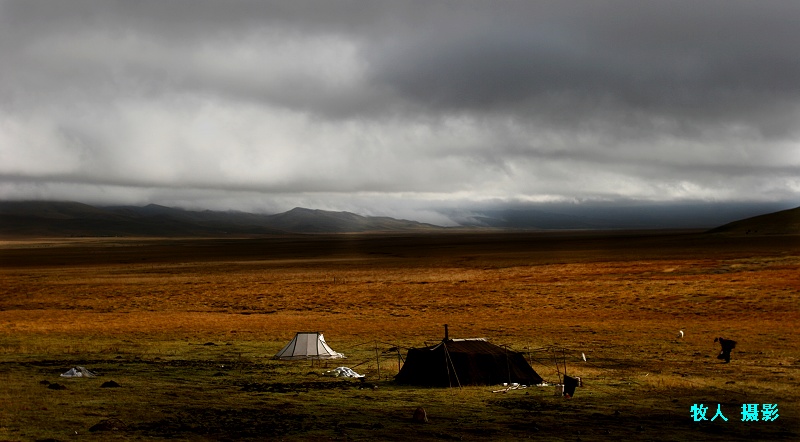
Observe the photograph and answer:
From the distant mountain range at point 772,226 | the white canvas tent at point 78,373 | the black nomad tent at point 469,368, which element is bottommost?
the white canvas tent at point 78,373

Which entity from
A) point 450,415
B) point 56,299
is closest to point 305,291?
point 56,299

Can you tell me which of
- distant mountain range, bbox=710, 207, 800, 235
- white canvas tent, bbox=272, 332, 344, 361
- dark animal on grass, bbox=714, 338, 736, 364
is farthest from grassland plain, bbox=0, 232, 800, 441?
distant mountain range, bbox=710, 207, 800, 235

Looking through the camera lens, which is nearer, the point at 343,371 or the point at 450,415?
the point at 450,415

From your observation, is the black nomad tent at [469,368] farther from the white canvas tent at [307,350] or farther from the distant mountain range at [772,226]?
the distant mountain range at [772,226]

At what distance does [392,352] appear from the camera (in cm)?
3562

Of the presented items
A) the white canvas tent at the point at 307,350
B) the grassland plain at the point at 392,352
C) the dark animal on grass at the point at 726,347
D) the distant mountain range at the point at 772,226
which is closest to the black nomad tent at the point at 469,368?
the grassland plain at the point at 392,352

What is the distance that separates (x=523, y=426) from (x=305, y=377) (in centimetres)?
1221

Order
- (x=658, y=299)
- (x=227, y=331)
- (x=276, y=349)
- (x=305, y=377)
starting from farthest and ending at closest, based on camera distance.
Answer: (x=658, y=299), (x=227, y=331), (x=276, y=349), (x=305, y=377)

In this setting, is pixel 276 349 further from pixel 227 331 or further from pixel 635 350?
pixel 635 350

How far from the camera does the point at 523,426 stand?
64.5 feet

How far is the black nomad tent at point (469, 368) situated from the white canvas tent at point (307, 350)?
804cm

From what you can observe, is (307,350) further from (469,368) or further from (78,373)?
(78,373)

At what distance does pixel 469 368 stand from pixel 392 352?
9552mm

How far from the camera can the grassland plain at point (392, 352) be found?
19844mm
